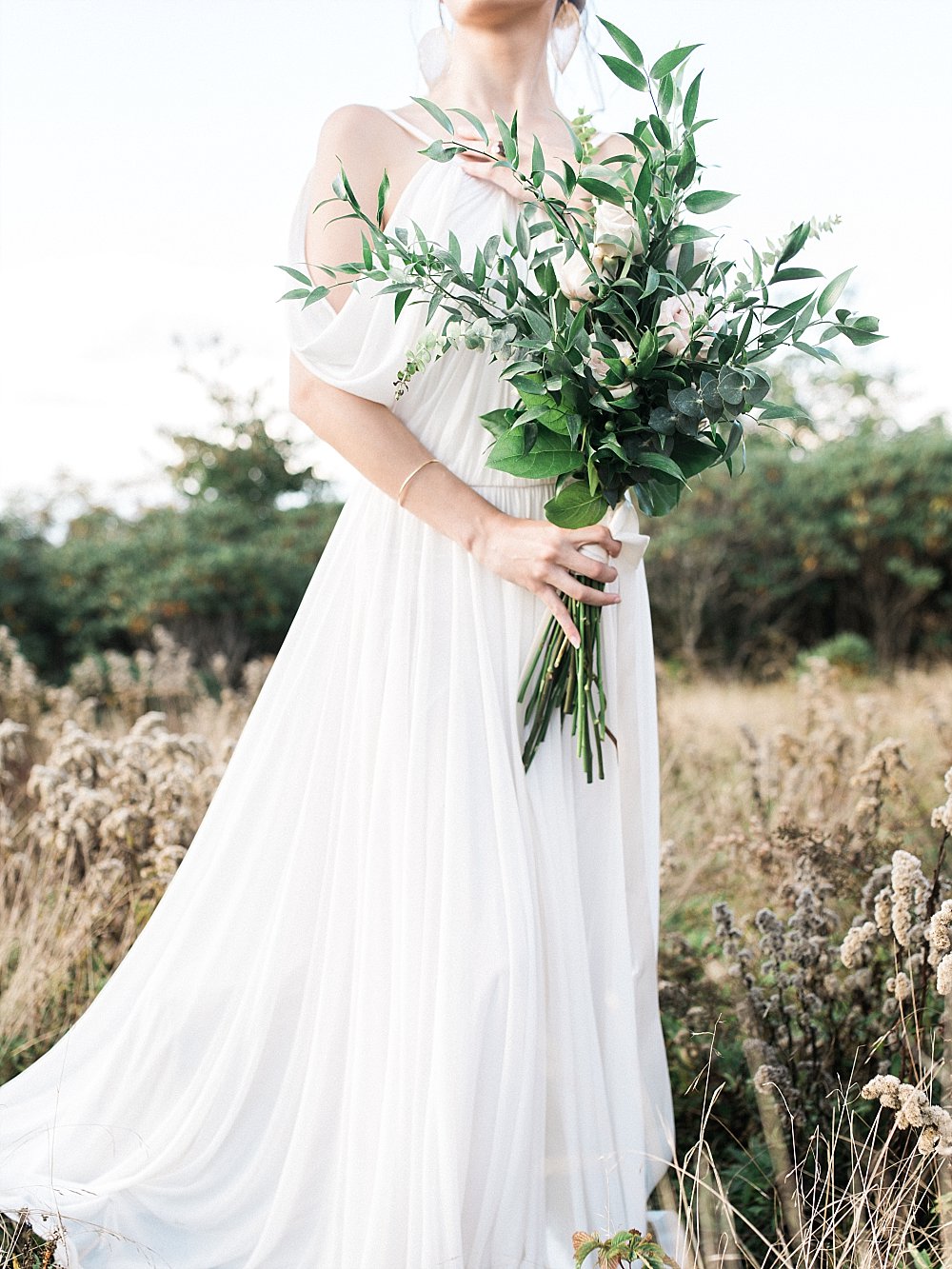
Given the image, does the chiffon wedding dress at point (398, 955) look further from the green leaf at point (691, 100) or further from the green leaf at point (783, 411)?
the green leaf at point (691, 100)

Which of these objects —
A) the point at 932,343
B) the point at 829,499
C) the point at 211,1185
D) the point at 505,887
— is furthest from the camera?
the point at 932,343

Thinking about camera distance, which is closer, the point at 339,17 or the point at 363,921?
the point at 363,921

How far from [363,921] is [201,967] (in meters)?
0.42

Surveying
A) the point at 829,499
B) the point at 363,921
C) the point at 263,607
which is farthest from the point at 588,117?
the point at 829,499

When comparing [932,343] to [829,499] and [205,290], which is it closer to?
[829,499]

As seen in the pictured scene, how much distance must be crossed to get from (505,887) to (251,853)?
0.58 meters

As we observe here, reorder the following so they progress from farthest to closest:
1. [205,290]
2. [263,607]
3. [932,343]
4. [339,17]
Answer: [932,343] < [205,290] < [263,607] < [339,17]

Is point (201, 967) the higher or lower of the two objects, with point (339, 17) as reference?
lower

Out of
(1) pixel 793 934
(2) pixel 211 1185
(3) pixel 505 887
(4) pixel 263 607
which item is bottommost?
(2) pixel 211 1185

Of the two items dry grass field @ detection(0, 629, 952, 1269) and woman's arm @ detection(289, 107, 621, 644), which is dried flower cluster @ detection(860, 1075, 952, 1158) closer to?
dry grass field @ detection(0, 629, 952, 1269)

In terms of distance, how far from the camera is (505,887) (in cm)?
173

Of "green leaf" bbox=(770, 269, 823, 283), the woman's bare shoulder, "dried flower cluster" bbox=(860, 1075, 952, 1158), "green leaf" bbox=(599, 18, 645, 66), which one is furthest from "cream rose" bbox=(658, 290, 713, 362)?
"dried flower cluster" bbox=(860, 1075, 952, 1158)

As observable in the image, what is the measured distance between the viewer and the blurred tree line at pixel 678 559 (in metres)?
8.91

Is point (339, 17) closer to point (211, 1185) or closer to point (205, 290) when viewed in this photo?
point (205, 290)
